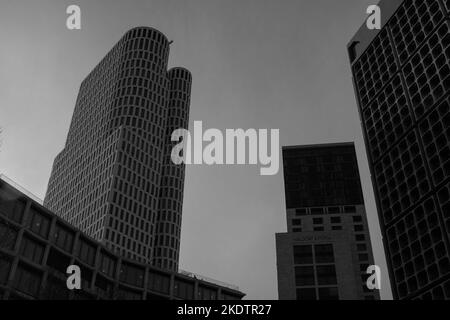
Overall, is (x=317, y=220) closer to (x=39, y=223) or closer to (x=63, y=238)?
(x=63, y=238)

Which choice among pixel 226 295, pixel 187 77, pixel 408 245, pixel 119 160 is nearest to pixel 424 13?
pixel 408 245

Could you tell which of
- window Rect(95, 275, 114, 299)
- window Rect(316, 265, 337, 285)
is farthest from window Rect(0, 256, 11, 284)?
window Rect(316, 265, 337, 285)

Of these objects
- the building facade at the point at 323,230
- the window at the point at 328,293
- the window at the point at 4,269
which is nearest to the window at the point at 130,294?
the window at the point at 4,269

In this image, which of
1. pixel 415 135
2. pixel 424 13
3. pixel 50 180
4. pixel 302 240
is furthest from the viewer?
pixel 50 180

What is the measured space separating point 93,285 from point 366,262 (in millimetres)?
84457

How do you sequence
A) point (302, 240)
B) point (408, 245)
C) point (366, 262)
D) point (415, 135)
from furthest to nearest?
point (366, 262), point (302, 240), point (415, 135), point (408, 245)

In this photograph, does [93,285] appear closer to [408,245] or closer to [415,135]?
[408,245]

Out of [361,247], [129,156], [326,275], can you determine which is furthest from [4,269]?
[361,247]

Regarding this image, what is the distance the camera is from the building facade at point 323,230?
114 meters

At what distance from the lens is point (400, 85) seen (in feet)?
300

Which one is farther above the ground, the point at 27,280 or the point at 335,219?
the point at 335,219

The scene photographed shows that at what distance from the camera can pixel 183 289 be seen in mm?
101812

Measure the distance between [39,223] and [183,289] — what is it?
115 ft

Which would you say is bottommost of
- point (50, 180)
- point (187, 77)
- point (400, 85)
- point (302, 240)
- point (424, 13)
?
point (302, 240)
